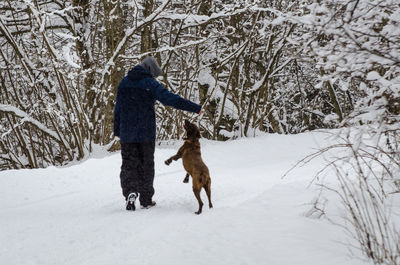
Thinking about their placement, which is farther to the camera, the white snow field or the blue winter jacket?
the blue winter jacket

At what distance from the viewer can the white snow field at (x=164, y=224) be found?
2.41 metres

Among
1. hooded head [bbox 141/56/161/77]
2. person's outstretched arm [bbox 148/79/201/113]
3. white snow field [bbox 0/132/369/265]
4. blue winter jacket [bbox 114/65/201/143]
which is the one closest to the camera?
white snow field [bbox 0/132/369/265]

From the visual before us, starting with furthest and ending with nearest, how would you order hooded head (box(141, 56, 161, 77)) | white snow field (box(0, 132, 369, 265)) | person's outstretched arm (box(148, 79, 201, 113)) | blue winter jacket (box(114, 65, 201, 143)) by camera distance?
hooded head (box(141, 56, 161, 77)), blue winter jacket (box(114, 65, 201, 143)), person's outstretched arm (box(148, 79, 201, 113)), white snow field (box(0, 132, 369, 265))

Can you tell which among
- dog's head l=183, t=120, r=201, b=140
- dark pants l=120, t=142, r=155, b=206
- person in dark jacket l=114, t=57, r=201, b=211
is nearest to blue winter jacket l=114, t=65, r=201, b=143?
person in dark jacket l=114, t=57, r=201, b=211

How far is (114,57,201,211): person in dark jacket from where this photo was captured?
3953 mm

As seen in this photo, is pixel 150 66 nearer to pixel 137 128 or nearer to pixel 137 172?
pixel 137 128

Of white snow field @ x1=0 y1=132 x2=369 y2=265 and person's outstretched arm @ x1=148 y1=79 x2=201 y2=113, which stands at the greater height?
person's outstretched arm @ x1=148 y1=79 x2=201 y2=113

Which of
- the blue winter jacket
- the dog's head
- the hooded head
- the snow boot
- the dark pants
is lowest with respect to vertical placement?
the snow boot

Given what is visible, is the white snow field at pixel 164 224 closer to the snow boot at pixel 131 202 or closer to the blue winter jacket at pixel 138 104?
the snow boot at pixel 131 202

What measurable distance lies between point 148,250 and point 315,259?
115 centimetres

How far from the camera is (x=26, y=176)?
5355mm

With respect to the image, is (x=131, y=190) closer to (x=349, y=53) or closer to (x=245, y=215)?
(x=245, y=215)

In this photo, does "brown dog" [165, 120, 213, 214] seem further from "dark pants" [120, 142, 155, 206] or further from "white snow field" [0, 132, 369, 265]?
"dark pants" [120, 142, 155, 206]

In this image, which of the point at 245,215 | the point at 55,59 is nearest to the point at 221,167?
the point at 245,215
